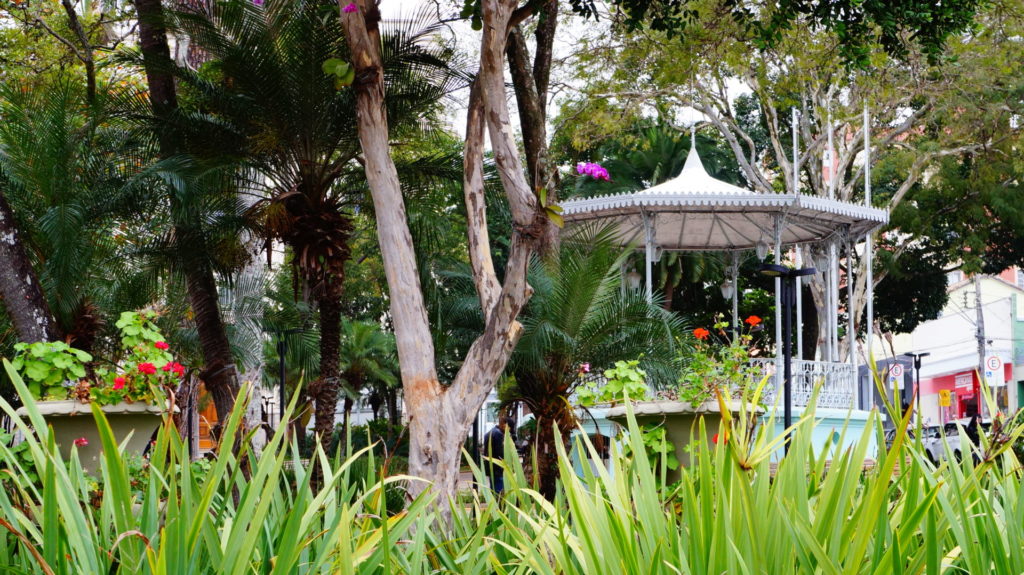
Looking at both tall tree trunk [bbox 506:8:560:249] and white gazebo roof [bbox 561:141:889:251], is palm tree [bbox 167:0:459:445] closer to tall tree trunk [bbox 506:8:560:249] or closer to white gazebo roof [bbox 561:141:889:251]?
tall tree trunk [bbox 506:8:560:249]

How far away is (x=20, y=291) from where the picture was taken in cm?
731

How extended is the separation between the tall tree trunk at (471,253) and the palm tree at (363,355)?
17.5m

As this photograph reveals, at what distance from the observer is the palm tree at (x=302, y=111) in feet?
28.1

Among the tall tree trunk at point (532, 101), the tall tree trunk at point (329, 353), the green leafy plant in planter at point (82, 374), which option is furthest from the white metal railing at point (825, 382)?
the green leafy plant in planter at point (82, 374)

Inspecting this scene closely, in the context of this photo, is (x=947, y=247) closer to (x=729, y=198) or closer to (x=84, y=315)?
(x=729, y=198)

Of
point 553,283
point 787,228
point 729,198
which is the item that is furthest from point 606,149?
point 553,283

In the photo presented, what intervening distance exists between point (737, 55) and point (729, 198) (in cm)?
199

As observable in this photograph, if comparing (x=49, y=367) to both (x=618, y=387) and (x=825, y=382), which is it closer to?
(x=618, y=387)

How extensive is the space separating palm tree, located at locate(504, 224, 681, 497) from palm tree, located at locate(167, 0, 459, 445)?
74.0 inches

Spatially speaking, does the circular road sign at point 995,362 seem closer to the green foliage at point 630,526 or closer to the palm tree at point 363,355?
the palm tree at point 363,355

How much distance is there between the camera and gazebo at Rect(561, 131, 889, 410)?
1312 cm

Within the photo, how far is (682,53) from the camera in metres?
12.0

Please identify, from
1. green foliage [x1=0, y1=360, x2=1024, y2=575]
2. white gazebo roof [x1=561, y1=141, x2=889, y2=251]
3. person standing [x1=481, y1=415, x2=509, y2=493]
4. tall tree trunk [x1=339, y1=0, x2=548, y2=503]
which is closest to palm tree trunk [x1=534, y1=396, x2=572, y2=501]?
person standing [x1=481, y1=415, x2=509, y2=493]

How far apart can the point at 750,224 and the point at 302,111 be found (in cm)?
920
